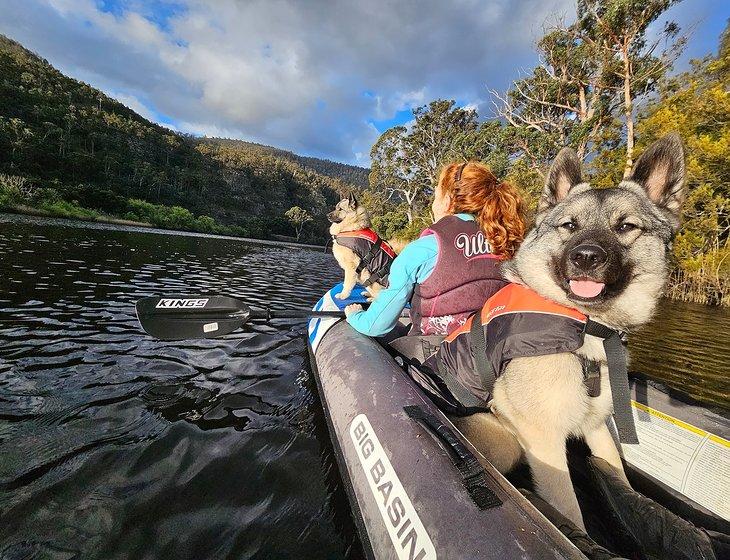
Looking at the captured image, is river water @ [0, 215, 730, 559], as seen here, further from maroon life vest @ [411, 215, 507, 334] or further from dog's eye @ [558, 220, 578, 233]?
dog's eye @ [558, 220, 578, 233]

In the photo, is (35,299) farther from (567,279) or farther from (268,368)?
(567,279)

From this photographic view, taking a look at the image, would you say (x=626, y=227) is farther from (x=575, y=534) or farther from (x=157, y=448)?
(x=157, y=448)

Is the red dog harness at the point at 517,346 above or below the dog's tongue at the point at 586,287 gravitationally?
below

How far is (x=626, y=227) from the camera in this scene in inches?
83.7

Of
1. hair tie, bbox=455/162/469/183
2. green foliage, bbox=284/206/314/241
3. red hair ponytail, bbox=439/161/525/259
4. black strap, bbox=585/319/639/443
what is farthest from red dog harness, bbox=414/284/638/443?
green foliage, bbox=284/206/314/241

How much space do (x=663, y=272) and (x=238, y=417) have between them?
3.81 m

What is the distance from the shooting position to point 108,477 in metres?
2.51

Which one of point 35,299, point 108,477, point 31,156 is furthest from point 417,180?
point 31,156

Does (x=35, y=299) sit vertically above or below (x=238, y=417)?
above

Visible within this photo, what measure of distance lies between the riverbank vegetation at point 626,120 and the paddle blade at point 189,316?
26.2 feet

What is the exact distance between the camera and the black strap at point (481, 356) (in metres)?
2.16

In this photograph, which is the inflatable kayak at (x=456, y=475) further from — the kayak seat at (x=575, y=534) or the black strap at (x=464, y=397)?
the black strap at (x=464, y=397)

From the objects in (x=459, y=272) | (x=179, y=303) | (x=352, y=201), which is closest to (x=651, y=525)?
(x=459, y=272)

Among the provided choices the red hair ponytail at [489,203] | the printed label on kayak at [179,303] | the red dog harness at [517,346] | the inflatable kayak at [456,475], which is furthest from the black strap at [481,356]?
the printed label on kayak at [179,303]
